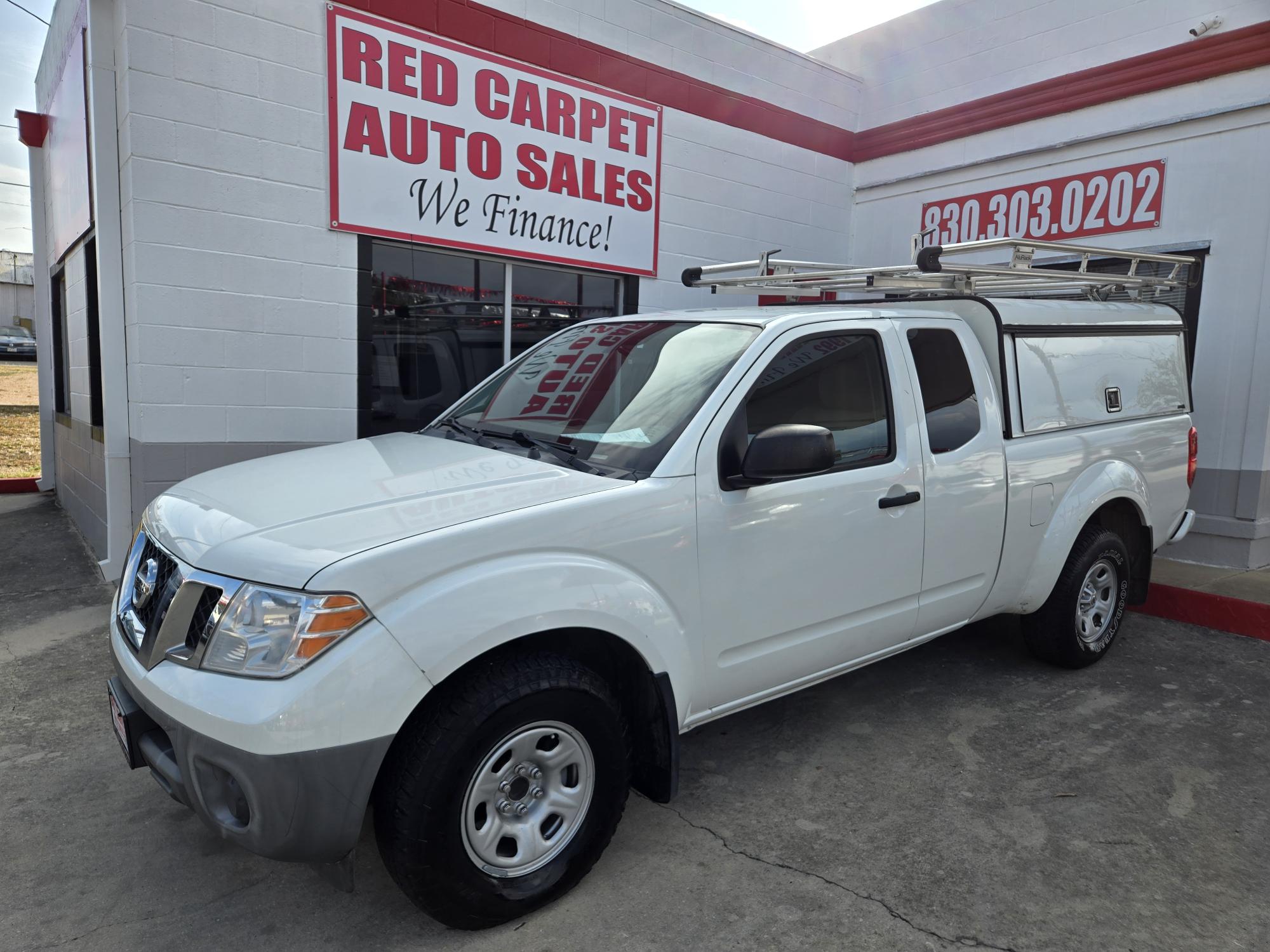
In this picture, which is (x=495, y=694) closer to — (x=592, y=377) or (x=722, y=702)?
(x=722, y=702)

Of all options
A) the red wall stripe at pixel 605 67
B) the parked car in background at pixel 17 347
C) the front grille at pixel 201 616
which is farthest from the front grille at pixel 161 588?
the parked car in background at pixel 17 347

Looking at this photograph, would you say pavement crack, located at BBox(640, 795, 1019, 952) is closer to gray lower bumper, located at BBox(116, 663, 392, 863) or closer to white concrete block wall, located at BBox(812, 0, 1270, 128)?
gray lower bumper, located at BBox(116, 663, 392, 863)

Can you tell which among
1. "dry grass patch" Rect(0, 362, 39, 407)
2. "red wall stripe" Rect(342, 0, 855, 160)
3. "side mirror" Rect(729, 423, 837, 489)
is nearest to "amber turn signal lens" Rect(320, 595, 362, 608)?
"side mirror" Rect(729, 423, 837, 489)

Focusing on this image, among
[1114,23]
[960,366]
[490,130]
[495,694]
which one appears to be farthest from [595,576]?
[1114,23]

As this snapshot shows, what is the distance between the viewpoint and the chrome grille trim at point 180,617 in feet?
7.66

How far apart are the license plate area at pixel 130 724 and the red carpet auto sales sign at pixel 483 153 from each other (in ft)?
13.4

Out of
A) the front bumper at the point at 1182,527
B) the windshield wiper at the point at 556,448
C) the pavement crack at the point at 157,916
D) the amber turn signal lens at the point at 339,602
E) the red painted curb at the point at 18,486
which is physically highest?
the windshield wiper at the point at 556,448

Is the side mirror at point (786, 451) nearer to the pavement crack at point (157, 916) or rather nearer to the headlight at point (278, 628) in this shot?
the headlight at point (278, 628)

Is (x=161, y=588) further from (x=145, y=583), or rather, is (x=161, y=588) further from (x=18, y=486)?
(x=18, y=486)

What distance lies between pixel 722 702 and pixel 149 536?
2016 millimetres

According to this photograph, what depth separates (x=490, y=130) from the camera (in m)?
6.55

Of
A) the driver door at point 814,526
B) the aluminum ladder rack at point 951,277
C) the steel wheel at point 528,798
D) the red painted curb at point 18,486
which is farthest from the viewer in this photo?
the red painted curb at point 18,486

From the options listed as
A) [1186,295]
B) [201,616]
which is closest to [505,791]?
[201,616]

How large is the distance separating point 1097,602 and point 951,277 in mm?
1911
